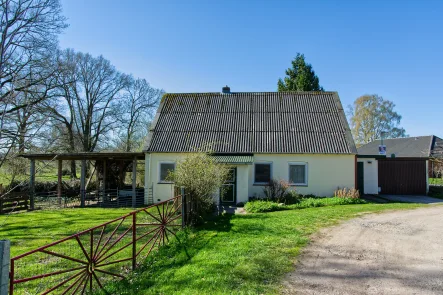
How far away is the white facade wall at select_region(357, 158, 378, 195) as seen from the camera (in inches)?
766

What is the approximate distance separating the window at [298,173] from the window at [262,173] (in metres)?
1.20

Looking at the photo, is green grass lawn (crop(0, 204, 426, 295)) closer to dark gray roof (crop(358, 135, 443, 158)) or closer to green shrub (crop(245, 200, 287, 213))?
green shrub (crop(245, 200, 287, 213))

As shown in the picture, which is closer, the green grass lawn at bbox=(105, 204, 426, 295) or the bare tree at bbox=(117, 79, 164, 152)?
the green grass lawn at bbox=(105, 204, 426, 295)

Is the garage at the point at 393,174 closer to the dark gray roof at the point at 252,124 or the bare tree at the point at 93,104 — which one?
the dark gray roof at the point at 252,124

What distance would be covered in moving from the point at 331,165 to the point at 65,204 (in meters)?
15.4

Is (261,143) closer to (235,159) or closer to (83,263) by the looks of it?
(235,159)

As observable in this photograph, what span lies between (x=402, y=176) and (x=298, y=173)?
7.93 metres

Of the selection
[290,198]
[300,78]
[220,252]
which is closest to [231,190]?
[290,198]

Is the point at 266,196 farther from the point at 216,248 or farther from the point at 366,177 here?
the point at 216,248

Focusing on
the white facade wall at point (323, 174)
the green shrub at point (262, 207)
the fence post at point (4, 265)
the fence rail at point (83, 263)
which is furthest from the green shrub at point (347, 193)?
the fence post at point (4, 265)

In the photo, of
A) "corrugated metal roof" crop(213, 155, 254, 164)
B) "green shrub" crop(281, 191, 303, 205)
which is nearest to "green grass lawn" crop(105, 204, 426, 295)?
"green shrub" crop(281, 191, 303, 205)

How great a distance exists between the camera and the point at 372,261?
6.14m

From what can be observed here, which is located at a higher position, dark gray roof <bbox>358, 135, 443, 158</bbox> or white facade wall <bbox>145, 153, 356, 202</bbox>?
dark gray roof <bbox>358, 135, 443, 158</bbox>

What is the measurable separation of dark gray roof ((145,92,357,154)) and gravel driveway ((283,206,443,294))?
26.8 ft
